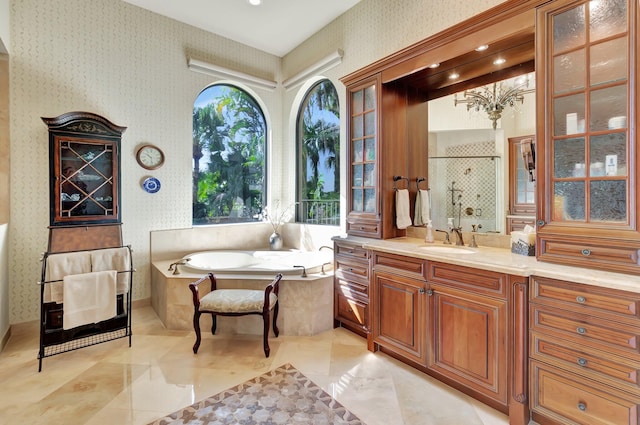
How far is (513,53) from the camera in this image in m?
2.22

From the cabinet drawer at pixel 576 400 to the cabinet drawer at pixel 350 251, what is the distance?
139 cm

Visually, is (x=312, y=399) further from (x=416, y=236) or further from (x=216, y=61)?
(x=216, y=61)

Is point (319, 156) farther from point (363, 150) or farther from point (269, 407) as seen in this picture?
point (269, 407)

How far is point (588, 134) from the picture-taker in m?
1.66

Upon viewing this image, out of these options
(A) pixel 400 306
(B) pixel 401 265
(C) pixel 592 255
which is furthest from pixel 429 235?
(C) pixel 592 255

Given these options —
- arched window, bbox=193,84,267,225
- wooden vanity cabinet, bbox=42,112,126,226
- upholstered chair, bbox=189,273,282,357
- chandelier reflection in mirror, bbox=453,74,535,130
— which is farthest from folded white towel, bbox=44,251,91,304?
chandelier reflection in mirror, bbox=453,74,535,130

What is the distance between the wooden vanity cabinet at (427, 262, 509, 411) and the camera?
1786 millimetres

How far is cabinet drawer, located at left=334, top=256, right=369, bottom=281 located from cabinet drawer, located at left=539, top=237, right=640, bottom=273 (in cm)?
131

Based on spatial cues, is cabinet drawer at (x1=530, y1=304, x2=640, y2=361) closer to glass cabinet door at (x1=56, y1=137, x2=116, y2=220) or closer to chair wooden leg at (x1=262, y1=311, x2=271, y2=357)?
chair wooden leg at (x1=262, y1=311, x2=271, y2=357)

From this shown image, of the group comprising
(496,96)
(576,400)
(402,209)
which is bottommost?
(576,400)

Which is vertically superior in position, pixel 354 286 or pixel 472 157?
pixel 472 157

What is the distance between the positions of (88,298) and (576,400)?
3285 mm

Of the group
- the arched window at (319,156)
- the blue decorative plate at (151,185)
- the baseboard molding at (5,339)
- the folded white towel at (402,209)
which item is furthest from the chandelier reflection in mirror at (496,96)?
the baseboard molding at (5,339)

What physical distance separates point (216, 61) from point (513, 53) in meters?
3.52
